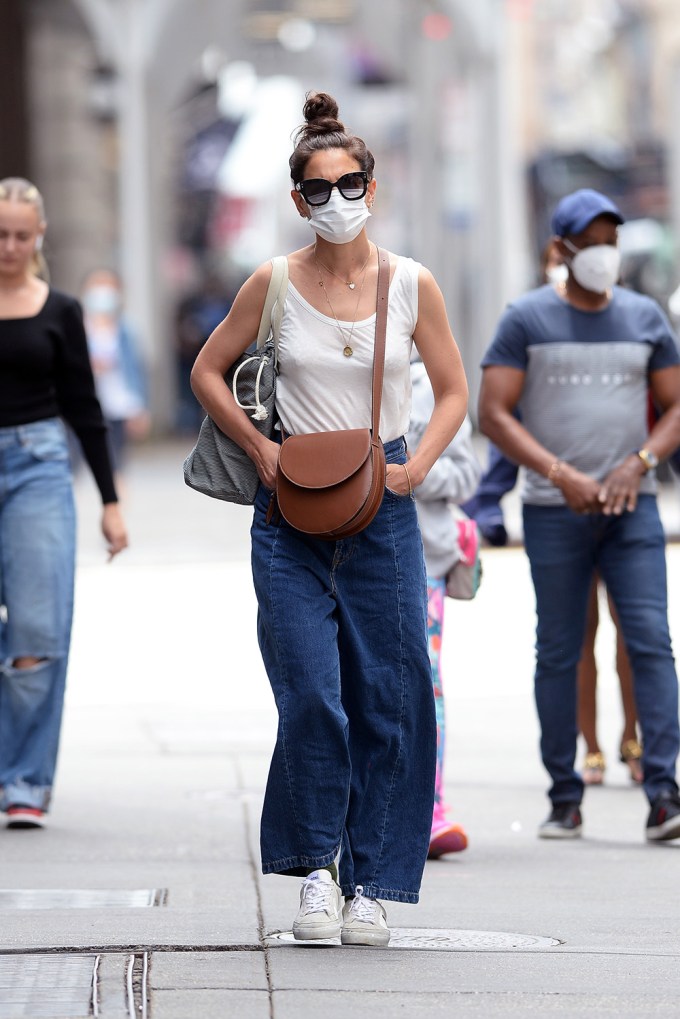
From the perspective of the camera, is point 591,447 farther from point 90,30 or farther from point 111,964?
point 90,30

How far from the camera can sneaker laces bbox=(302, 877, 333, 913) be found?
5156 mm

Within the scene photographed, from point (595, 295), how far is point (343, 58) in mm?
37531

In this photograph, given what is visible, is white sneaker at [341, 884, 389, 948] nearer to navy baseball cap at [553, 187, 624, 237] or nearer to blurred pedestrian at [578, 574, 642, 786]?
navy baseball cap at [553, 187, 624, 237]

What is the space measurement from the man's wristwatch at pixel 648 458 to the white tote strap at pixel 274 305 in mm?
1973

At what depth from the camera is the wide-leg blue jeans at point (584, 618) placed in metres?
6.99

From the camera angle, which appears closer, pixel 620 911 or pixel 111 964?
pixel 111 964

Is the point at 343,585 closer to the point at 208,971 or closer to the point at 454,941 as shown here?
the point at 454,941

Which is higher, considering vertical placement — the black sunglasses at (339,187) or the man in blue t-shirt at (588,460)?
the black sunglasses at (339,187)

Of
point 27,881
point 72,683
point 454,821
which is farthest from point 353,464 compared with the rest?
point 72,683

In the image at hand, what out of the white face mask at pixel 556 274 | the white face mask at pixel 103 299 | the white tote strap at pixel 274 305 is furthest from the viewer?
the white face mask at pixel 103 299

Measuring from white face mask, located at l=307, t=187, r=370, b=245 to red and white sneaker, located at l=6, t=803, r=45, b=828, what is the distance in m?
2.63

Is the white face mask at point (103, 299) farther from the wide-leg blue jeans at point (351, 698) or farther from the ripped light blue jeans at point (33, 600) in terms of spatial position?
the wide-leg blue jeans at point (351, 698)

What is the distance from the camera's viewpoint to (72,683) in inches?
417

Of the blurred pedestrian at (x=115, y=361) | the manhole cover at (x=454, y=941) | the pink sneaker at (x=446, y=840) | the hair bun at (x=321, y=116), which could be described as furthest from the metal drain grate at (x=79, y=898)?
the blurred pedestrian at (x=115, y=361)
